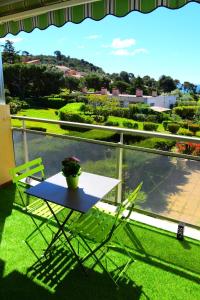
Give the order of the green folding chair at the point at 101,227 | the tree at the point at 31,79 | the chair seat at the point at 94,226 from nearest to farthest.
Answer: the green folding chair at the point at 101,227 → the chair seat at the point at 94,226 → the tree at the point at 31,79

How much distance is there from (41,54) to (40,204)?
4836cm

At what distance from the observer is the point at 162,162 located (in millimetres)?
3801

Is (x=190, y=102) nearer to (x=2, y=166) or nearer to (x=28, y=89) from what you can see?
(x=28, y=89)

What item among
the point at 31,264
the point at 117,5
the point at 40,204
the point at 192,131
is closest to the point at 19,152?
the point at 40,204

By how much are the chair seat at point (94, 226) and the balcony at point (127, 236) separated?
1.55ft

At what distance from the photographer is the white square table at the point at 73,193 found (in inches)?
110

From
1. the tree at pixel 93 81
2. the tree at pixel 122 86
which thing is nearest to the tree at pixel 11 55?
the tree at pixel 93 81

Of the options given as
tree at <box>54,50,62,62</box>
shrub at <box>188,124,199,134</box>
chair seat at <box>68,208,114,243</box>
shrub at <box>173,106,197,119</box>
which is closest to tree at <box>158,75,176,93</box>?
shrub at <box>173,106,197,119</box>

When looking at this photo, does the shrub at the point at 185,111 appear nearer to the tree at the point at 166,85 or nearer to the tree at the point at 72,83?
the tree at the point at 166,85

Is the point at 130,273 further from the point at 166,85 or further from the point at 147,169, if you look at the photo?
the point at 166,85

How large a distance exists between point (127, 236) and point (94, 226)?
0.85 metres

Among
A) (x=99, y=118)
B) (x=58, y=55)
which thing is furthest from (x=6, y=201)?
(x=58, y=55)

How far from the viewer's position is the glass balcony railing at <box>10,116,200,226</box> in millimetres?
3678

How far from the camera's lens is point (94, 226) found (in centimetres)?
299
